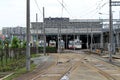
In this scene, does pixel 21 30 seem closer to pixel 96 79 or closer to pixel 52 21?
pixel 52 21

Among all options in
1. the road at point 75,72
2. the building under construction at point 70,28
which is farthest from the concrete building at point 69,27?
the road at point 75,72

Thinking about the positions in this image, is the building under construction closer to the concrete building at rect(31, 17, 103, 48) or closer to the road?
→ the concrete building at rect(31, 17, 103, 48)

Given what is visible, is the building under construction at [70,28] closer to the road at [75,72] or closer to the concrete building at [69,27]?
the concrete building at [69,27]

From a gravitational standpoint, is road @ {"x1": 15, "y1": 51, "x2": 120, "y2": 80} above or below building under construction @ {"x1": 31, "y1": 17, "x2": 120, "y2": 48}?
below

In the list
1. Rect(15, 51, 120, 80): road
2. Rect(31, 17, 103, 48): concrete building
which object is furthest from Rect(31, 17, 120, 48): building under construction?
Rect(15, 51, 120, 80): road

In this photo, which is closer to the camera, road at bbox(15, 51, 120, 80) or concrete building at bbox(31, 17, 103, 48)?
road at bbox(15, 51, 120, 80)

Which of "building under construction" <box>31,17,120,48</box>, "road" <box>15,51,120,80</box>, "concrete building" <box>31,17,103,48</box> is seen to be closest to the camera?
"road" <box>15,51,120,80</box>

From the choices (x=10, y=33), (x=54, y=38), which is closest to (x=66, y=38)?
(x=54, y=38)

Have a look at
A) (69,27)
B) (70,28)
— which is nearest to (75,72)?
(69,27)

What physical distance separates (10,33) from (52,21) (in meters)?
17.5

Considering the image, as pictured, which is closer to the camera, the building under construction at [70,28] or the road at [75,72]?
the road at [75,72]

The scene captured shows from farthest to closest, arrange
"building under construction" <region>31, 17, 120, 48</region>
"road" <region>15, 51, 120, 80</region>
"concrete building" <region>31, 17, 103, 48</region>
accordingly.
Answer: "concrete building" <region>31, 17, 103, 48</region> < "building under construction" <region>31, 17, 120, 48</region> < "road" <region>15, 51, 120, 80</region>

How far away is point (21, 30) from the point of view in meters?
139

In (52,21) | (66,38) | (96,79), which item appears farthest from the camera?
(66,38)
